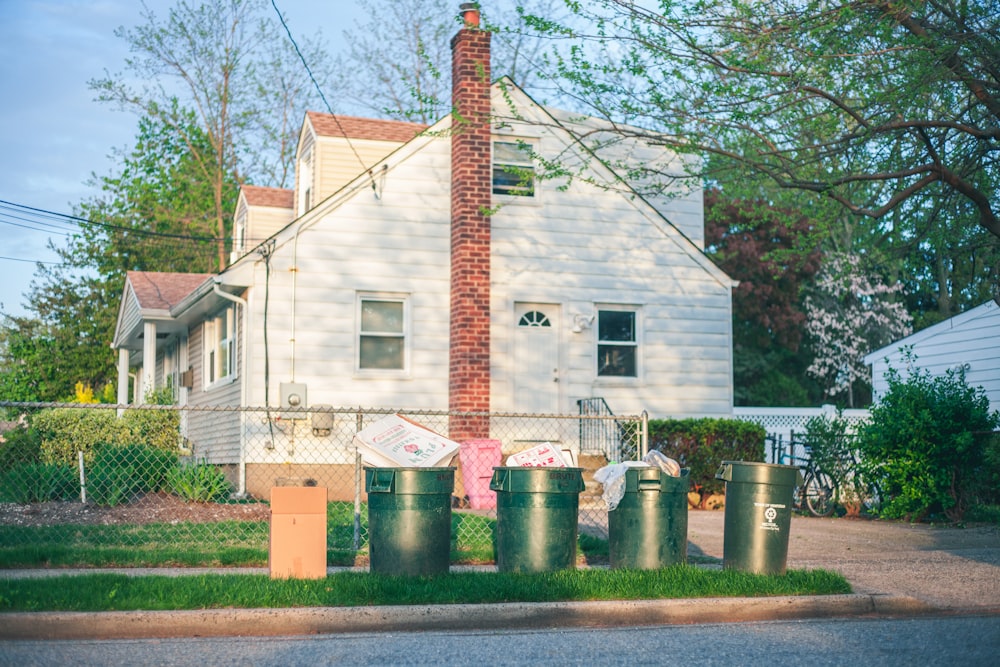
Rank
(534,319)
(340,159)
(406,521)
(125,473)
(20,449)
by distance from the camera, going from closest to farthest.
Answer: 1. (406,521)
2. (125,473)
3. (20,449)
4. (534,319)
5. (340,159)

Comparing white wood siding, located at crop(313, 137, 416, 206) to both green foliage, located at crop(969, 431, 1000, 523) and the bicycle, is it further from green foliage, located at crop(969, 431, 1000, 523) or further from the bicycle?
green foliage, located at crop(969, 431, 1000, 523)

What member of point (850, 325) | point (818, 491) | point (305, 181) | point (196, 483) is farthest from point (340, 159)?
point (850, 325)

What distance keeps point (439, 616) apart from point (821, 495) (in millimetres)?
10211

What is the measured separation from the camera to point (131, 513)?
1239 cm

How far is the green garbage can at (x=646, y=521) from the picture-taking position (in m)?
8.57

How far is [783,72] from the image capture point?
12469 millimetres

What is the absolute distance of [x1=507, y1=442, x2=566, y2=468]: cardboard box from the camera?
8.74 m

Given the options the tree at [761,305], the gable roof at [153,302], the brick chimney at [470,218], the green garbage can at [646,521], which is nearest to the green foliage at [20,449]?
the gable roof at [153,302]

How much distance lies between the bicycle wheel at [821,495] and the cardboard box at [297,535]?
9.71 m

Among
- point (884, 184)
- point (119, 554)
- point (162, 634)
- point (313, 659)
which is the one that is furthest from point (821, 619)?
point (884, 184)

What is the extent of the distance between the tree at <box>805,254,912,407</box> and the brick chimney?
67.9 ft

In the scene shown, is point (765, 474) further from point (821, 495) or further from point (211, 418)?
point (211, 418)

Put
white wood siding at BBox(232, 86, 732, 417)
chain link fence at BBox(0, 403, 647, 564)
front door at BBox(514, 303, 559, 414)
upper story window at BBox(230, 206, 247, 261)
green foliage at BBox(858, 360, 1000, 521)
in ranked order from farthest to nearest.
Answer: upper story window at BBox(230, 206, 247, 261) < front door at BBox(514, 303, 559, 414) < white wood siding at BBox(232, 86, 732, 417) < green foliage at BBox(858, 360, 1000, 521) < chain link fence at BBox(0, 403, 647, 564)

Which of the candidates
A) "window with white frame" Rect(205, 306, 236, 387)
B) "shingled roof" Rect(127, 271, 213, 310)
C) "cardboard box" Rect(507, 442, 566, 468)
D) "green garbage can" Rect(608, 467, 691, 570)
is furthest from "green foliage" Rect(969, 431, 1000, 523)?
"shingled roof" Rect(127, 271, 213, 310)
